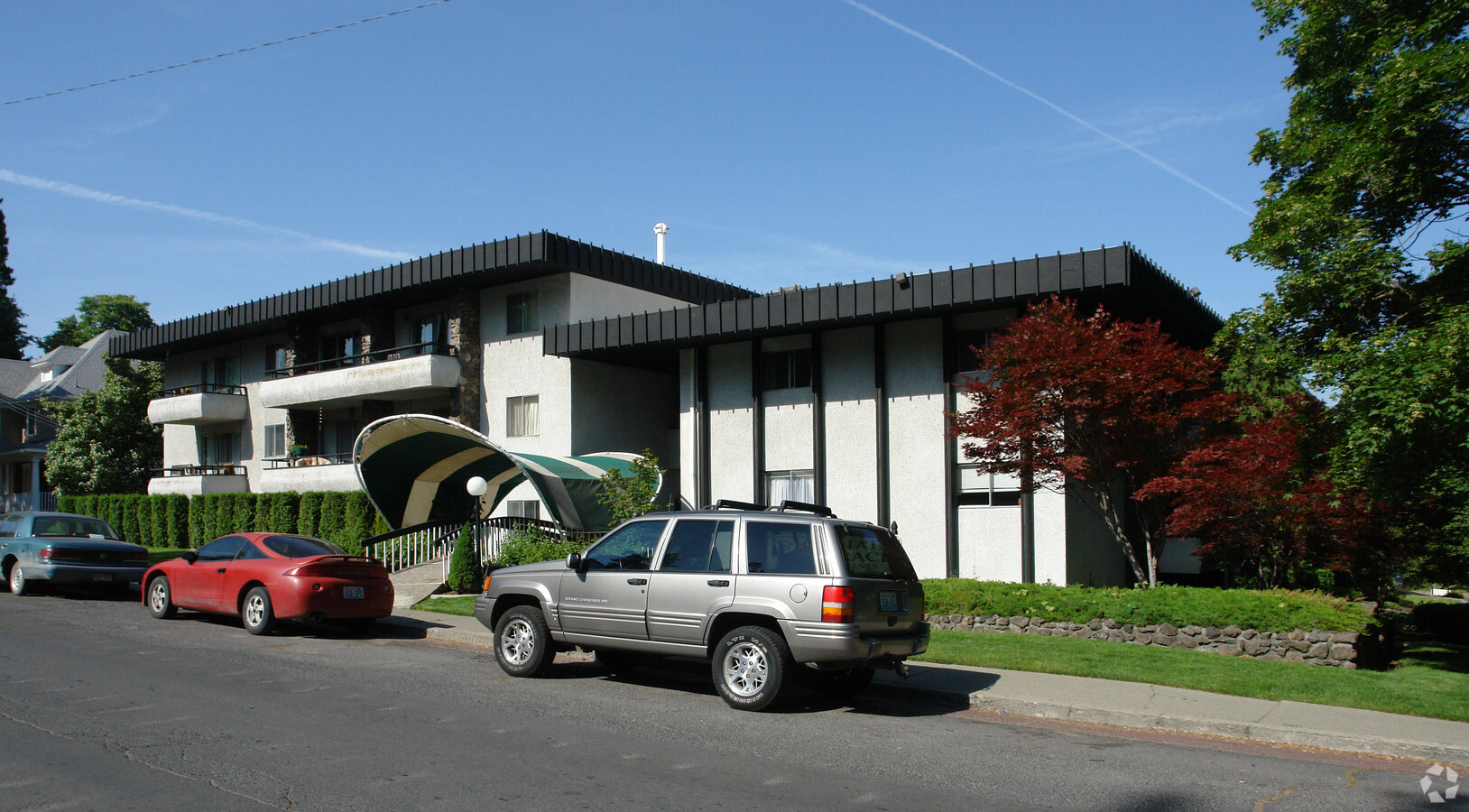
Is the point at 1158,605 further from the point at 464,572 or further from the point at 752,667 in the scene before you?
the point at 464,572

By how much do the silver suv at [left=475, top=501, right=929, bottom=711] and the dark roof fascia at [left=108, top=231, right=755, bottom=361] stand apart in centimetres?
→ 1443

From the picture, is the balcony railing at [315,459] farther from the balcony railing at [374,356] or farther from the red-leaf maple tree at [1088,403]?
the red-leaf maple tree at [1088,403]

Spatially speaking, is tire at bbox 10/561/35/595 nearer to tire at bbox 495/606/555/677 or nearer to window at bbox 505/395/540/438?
window at bbox 505/395/540/438

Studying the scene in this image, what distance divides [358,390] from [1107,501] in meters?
20.8

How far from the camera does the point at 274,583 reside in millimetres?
14016

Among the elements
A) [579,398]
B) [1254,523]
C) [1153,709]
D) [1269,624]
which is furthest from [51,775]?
[579,398]

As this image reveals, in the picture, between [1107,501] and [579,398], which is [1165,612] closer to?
[1107,501]

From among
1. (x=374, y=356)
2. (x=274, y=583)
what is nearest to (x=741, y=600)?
(x=274, y=583)

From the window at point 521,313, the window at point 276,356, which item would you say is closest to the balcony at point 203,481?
the window at point 276,356

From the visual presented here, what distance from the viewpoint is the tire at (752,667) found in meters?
9.14

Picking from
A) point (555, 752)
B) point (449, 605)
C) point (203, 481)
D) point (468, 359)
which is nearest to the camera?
point (555, 752)

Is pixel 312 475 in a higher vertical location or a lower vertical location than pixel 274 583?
higher

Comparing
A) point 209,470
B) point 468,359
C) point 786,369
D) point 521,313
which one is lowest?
point 209,470

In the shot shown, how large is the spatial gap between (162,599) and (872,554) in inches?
477
